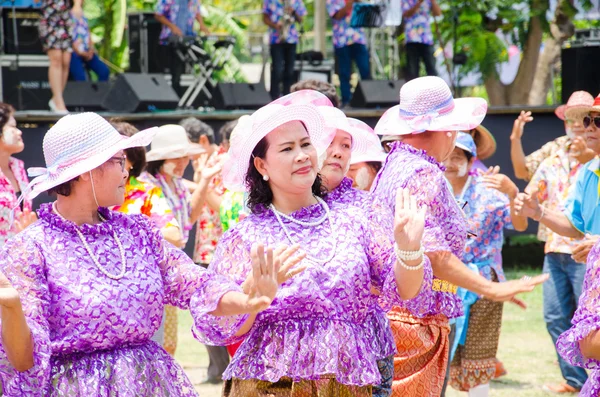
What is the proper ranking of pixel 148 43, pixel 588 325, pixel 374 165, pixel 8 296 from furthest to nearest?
pixel 148 43, pixel 374 165, pixel 588 325, pixel 8 296

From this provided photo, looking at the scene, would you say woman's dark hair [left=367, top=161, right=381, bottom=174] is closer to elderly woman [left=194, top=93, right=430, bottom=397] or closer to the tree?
elderly woman [left=194, top=93, right=430, bottom=397]

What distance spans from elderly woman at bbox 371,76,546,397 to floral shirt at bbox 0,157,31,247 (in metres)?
2.40

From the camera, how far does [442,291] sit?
4422 mm

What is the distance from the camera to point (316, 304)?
3523 mm

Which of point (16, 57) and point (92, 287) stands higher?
point (16, 57)

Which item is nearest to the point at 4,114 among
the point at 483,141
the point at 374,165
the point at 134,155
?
the point at 134,155

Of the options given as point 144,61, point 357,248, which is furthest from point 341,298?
point 144,61

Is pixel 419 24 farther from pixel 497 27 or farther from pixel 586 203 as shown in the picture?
pixel 586 203

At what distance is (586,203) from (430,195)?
1102 mm

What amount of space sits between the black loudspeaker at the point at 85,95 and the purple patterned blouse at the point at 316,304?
8.41 meters

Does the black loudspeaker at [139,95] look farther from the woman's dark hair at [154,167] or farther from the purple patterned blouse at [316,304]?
the purple patterned blouse at [316,304]

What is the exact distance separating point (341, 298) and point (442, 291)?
0.99 metres

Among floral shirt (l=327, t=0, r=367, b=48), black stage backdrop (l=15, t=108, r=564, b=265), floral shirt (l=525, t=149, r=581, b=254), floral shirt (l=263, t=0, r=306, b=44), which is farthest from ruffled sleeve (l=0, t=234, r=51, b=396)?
floral shirt (l=327, t=0, r=367, b=48)

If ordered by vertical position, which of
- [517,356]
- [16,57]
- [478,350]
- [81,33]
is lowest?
[517,356]
